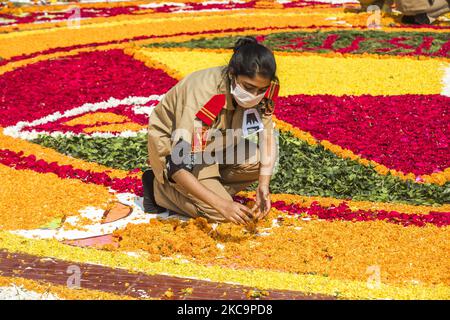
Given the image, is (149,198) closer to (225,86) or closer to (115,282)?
(225,86)

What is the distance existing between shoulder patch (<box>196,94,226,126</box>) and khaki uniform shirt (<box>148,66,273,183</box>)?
0.03m

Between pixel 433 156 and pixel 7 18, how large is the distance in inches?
513

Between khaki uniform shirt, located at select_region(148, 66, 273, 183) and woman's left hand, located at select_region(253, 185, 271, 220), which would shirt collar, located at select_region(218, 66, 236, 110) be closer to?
khaki uniform shirt, located at select_region(148, 66, 273, 183)

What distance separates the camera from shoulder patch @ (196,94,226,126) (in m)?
5.66

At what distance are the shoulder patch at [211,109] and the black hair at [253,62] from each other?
23 cm

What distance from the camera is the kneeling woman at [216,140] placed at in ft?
18.3

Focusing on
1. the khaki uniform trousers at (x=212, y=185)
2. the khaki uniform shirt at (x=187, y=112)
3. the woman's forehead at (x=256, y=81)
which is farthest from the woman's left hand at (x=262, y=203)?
the woman's forehead at (x=256, y=81)

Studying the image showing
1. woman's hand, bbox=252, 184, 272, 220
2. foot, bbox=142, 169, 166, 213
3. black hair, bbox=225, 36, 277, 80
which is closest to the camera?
black hair, bbox=225, 36, 277, 80

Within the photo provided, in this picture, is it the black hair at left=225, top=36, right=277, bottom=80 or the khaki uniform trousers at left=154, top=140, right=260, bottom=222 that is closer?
the black hair at left=225, top=36, right=277, bottom=80

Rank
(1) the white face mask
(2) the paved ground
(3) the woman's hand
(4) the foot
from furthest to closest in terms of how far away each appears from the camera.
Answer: (4) the foot < (3) the woman's hand < (1) the white face mask < (2) the paved ground

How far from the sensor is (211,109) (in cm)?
568

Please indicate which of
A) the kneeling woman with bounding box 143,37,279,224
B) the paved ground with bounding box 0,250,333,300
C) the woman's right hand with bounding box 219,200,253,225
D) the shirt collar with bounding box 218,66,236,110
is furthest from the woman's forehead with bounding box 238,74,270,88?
the paved ground with bounding box 0,250,333,300

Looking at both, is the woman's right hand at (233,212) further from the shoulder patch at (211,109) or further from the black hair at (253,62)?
the black hair at (253,62)

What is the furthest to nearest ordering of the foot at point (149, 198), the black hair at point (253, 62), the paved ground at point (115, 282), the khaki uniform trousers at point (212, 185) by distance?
the foot at point (149, 198) → the khaki uniform trousers at point (212, 185) → the black hair at point (253, 62) → the paved ground at point (115, 282)
